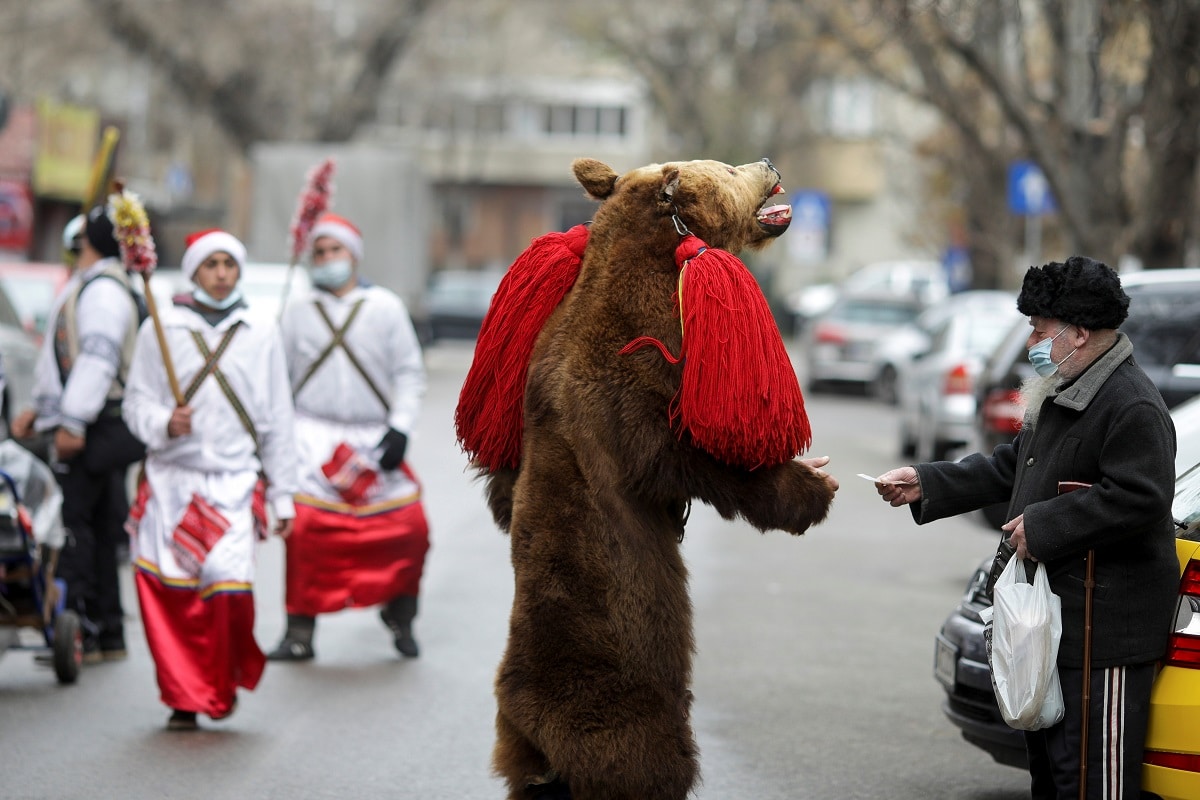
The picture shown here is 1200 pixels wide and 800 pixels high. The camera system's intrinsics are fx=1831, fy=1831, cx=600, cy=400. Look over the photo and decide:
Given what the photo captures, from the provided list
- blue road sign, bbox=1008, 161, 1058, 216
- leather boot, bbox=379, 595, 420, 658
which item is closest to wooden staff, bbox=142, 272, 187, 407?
leather boot, bbox=379, 595, 420, 658

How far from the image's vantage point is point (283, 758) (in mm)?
6719

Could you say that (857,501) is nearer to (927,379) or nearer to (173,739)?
(927,379)

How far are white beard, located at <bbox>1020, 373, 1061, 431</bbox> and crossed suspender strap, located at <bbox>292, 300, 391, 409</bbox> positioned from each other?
4.09 m

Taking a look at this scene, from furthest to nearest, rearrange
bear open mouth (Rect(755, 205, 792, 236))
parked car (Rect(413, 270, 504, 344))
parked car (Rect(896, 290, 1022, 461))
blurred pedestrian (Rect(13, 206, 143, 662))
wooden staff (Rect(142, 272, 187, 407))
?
parked car (Rect(413, 270, 504, 344)) < parked car (Rect(896, 290, 1022, 461)) < blurred pedestrian (Rect(13, 206, 143, 662)) < wooden staff (Rect(142, 272, 187, 407)) < bear open mouth (Rect(755, 205, 792, 236))

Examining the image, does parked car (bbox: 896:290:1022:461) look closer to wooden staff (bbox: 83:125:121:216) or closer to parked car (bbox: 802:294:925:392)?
parked car (bbox: 802:294:925:392)

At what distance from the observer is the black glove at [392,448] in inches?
328

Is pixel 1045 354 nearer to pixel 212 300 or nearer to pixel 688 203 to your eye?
pixel 688 203

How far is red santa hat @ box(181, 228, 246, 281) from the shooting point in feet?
23.7

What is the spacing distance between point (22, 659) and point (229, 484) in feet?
6.92

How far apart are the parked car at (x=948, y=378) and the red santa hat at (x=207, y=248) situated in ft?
32.1

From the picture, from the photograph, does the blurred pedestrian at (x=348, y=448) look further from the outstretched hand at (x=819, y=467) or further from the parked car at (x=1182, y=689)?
the outstretched hand at (x=819, y=467)

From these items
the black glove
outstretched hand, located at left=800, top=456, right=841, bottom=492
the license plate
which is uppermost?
outstretched hand, located at left=800, top=456, right=841, bottom=492

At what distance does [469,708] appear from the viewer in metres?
7.57

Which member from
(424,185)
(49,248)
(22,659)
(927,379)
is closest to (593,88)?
(49,248)
